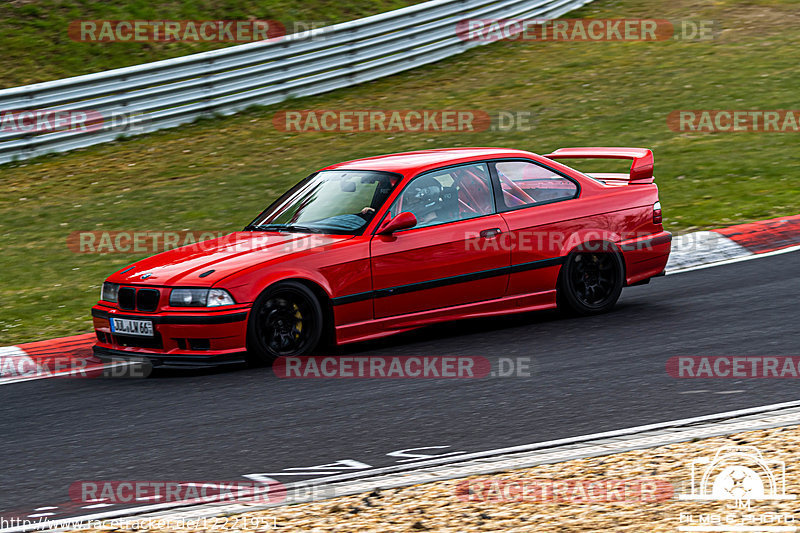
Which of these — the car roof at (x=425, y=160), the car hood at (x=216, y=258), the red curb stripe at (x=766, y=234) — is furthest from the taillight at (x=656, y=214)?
the car hood at (x=216, y=258)

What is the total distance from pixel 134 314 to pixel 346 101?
35.0ft

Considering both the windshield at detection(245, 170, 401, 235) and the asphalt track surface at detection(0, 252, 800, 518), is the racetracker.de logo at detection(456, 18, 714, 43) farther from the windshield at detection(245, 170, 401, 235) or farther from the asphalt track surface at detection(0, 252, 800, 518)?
the asphalt track surface at detection(0, 252, 800, 518)

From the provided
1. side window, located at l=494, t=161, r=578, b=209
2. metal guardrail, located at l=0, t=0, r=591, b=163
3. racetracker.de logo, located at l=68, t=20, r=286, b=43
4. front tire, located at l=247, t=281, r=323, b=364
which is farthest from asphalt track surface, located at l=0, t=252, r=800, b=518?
racetracker.de logo, located at l=68, t=20, r=286, b=43

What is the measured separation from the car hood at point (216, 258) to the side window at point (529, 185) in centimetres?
143

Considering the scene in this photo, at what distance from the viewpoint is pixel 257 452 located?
5812 mm

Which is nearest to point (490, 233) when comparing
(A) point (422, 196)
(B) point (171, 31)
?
(A) point (422, 196)

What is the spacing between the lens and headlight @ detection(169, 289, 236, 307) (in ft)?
24.5

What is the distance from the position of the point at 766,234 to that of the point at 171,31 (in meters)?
12.5

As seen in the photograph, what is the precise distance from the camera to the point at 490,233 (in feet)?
27.3

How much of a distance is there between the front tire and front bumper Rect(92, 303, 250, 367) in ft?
0.33

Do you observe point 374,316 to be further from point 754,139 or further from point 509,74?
point 509,74

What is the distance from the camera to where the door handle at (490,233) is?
8.30m

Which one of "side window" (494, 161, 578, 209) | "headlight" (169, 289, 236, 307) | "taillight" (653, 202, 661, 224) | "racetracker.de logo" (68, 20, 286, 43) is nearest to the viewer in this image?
"headlight" (169, 289, 236, 307)

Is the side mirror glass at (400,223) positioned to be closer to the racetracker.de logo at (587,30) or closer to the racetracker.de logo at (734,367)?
the racetracker.de logo at (734,367)
